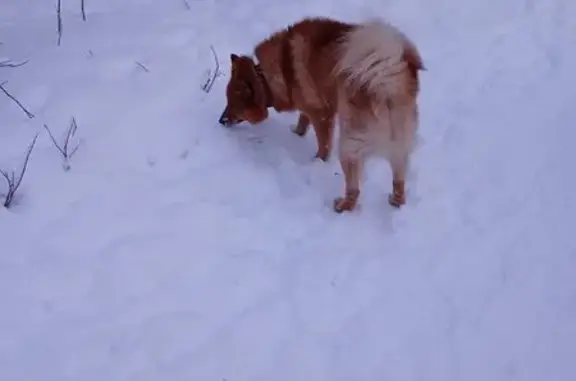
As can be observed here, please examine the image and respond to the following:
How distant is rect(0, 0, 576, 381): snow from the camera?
10.8 ft

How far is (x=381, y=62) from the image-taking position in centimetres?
368

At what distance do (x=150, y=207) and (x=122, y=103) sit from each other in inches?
37.8

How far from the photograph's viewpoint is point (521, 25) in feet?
19.9

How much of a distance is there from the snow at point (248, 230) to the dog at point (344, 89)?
0.19 meters

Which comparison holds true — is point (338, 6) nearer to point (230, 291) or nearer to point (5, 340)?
point (230, 291)

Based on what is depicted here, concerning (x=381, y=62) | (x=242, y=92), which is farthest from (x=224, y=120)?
(x=381, y=62)

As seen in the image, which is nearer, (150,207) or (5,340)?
(5,340)

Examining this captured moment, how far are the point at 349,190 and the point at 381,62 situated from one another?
883 mm

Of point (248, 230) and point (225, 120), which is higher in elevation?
point (225, 120)

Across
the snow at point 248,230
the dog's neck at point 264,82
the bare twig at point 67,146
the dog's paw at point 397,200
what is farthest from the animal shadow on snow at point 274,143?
the bare twig at point 67,146

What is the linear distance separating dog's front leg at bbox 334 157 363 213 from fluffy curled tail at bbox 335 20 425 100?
535mm

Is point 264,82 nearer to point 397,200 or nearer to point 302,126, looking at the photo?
point 302,126

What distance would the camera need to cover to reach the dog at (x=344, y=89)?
3.75 metres

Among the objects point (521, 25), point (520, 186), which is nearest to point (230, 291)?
point (520, 186)
